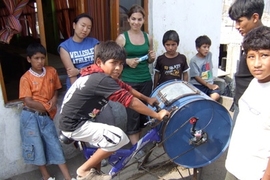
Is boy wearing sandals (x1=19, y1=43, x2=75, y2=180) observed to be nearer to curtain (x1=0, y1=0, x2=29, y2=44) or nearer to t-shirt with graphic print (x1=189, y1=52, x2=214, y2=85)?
curtain (x1=0, y1=0, x2=29, y2=44)

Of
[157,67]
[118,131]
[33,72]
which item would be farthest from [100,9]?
[118,131]

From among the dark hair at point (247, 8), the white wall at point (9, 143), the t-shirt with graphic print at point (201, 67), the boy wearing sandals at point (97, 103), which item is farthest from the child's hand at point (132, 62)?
the white wall at point (9, 143)

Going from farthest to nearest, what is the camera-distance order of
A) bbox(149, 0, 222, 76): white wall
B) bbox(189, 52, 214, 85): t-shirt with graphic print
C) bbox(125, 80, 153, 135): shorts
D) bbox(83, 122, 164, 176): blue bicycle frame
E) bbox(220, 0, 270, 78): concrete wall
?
bbox(220, 0, 270, 78): concrete wall, bbox(149, 0, 222, 76): white wall, bbox(189, 52, 214, 85): t-shirt with graphic print, bbox(125, 80, 153, 135): shorts, bbox(83, 122, 164, 176): blue bicycle frame

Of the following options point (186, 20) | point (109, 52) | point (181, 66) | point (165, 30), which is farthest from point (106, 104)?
point (186, 20)

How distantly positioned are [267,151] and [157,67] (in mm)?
2194

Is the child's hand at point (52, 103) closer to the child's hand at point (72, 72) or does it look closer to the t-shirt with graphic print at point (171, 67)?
the child's hand at point (72, 72)

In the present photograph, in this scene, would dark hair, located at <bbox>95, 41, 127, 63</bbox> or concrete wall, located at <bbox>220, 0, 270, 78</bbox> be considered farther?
concrete wall, located at <bbox>220, 0, 270, 78</bbox>

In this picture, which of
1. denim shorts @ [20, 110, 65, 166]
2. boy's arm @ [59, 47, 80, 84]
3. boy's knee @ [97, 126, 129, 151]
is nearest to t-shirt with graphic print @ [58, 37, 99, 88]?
boy's arm @ [59, 47, 80, 84]

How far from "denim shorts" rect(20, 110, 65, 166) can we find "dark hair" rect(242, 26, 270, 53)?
7.23ft

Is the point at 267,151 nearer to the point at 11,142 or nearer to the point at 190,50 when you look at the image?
the point at 11,142

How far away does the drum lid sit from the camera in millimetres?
2338

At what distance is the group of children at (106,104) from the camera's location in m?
1.50

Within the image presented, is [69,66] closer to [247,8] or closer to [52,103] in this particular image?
[52,103]

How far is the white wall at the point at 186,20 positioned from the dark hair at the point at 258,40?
2419 millimetres
